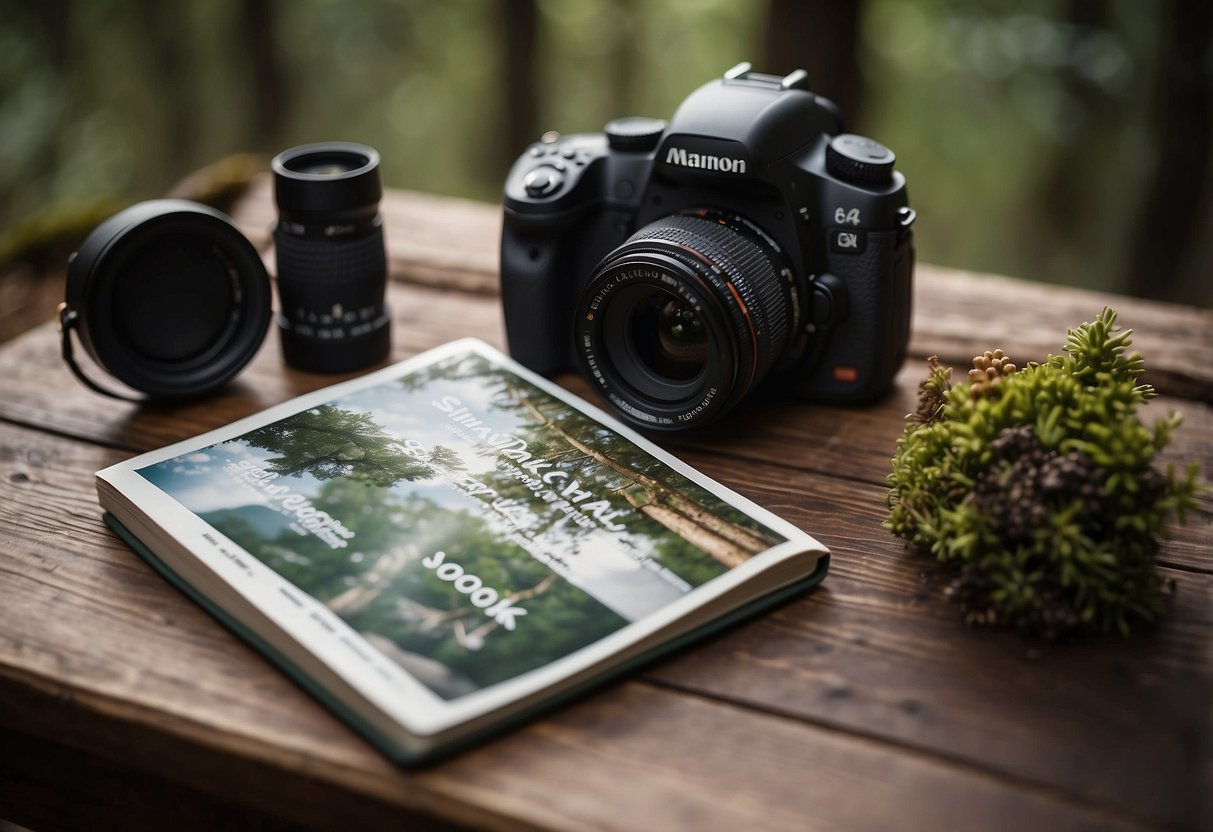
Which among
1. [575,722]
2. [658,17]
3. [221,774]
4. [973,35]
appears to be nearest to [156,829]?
[221,774]

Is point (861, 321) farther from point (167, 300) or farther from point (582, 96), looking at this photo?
point (582, 96)

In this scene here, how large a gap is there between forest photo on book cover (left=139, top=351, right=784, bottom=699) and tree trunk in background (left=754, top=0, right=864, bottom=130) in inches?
41.5

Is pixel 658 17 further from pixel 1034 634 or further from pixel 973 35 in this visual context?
pixel 1034 634

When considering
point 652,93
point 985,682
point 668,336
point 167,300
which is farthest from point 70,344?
point 652,93

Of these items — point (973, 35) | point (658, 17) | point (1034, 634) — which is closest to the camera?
point (1034, 634)

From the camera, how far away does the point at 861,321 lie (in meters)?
0.90

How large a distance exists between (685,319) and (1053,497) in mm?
333

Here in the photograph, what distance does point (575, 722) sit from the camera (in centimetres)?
59

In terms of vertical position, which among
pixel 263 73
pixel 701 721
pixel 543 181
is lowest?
pixel 701 721

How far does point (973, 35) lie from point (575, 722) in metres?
2.18

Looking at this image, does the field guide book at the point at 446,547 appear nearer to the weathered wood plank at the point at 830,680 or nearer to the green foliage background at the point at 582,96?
the weathered wood plank at the point at 830,680

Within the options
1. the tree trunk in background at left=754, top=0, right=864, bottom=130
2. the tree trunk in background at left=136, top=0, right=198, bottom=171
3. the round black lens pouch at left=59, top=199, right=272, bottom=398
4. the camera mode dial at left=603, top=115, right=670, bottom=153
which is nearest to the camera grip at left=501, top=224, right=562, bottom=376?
the camera mode dial at left=603, top=115, right=670, bottom=153

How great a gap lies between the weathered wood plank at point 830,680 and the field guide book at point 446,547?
0.8 inches

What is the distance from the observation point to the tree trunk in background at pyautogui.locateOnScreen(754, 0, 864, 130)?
1655mm
